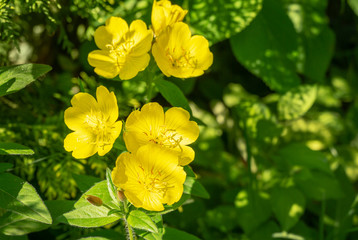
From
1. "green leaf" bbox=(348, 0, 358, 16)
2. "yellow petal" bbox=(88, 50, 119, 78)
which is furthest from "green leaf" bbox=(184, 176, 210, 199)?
"green leaf" bbox=(348, 0, 358, 16)

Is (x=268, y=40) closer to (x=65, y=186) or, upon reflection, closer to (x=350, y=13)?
(x=350, y=13)

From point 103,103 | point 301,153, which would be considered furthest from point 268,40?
point 103,103

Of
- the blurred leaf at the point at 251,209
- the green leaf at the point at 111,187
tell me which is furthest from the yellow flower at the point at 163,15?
the blurred leaf at the point at 251,209

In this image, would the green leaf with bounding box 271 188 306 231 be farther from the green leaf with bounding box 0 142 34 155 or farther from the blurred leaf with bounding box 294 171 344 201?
the green leaf with bounding box 0 142 34 155

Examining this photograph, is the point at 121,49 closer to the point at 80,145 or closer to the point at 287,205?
the point at 80,145

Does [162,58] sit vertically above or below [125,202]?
above

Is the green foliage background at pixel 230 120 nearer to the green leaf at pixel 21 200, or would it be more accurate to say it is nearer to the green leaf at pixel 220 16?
the green leaf at pixel 220 16
